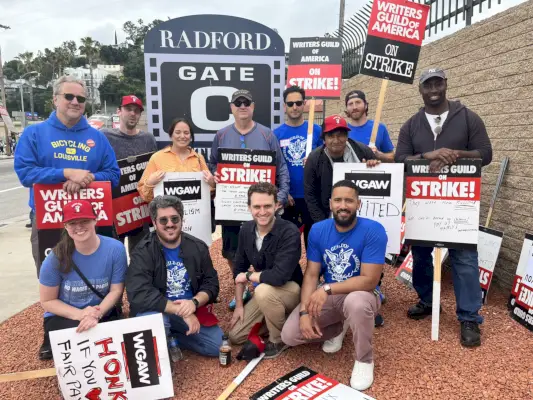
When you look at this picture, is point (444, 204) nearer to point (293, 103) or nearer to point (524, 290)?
point (524, 290)

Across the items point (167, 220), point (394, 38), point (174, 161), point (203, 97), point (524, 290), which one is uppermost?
point (394, 38)

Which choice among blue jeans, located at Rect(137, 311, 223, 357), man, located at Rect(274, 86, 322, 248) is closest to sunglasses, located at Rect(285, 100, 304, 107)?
man, located at Rect(274, 86, 322, 248)

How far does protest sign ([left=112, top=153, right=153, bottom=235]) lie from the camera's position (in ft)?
14.6

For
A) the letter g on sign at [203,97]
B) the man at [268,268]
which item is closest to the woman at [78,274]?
the man at [268,268]

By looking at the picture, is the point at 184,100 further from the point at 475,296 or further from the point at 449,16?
the point at 449,16

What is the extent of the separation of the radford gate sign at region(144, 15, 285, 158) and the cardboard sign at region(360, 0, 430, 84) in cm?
103

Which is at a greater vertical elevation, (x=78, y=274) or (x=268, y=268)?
(x=78, y=274)

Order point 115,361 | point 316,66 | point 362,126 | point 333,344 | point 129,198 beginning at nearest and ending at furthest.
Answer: point 115,361, point 333,344, point 129,198, point 362,126, point 316,66

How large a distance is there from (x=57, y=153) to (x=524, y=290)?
458 centimetres

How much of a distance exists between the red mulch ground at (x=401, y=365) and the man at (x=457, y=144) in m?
0.24

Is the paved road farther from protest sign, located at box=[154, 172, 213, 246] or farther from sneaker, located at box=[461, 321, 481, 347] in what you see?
sneaker, located at box=[461, 321, 481, 347]

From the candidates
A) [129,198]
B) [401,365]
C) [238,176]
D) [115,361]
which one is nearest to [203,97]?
[238,176]

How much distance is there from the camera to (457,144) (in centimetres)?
371

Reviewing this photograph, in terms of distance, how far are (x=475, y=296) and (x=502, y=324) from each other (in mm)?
652
